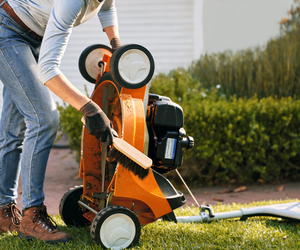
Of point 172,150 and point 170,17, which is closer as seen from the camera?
point 172,150

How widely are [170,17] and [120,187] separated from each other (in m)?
5.84

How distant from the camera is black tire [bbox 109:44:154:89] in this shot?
1.79 m

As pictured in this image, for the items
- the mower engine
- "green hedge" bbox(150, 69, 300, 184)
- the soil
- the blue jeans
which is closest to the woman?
the blue jeans

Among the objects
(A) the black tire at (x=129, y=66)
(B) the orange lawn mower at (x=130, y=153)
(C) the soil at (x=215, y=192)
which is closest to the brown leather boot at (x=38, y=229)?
(B) the orange lawn mower at (x=130, y=153)

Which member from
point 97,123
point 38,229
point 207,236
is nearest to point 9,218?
point 38,229

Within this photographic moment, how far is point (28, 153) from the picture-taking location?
197 cm

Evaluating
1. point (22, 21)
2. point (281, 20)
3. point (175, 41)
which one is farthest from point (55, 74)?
point (281, 20)

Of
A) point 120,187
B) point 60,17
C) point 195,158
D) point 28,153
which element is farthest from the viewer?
point 195,158

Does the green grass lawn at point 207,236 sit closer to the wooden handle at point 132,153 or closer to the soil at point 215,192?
the wooden handle at point 132,153

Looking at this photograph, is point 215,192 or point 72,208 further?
point 215,192

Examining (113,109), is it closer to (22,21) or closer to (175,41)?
(22,21)

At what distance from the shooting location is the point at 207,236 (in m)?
2.09

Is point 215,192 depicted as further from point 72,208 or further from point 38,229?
point 38,229

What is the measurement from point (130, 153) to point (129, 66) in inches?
19.5
